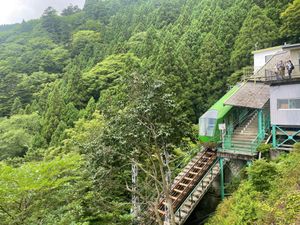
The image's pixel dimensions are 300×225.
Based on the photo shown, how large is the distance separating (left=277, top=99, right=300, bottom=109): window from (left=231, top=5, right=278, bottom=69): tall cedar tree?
13.0 m

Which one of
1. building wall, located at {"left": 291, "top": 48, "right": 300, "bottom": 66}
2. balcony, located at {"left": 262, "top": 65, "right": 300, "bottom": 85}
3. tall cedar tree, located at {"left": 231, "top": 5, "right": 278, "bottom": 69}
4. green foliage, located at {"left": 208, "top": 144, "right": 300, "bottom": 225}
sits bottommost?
green foliage, located at {"left": 208, "top": 144, "right": 300, "bottom": 225}

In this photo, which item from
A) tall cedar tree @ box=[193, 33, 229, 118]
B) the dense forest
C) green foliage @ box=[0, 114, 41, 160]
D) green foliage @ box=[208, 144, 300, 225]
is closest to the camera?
green foliage @ box=[208, 144, 300, 225]

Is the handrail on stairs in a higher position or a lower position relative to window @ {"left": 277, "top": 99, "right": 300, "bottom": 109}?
lower

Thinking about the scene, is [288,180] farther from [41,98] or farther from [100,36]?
[100,36]

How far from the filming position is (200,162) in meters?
16.2

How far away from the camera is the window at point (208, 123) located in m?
16.4

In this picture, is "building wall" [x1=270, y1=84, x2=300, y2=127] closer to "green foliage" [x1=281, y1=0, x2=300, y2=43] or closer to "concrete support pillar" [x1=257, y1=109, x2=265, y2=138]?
"concrete support pillar" [x1=257, y1=109, x2=265, y2=138]

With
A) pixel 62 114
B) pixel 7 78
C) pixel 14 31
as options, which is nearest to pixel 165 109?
pixel 62 114

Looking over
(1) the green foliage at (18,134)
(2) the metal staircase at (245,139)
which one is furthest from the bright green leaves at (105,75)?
(2) the metal staircase at (245,139)

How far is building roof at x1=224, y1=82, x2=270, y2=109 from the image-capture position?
15.5 m

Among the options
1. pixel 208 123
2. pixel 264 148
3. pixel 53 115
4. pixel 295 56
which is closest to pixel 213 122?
pixel 208 123

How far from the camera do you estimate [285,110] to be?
14281 millimetres

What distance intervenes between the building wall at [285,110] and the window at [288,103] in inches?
6.0

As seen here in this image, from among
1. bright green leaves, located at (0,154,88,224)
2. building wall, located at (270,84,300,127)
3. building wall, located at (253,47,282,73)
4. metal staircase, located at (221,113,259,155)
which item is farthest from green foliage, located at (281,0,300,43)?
bright green leaves, located at (0,154,88,224)
